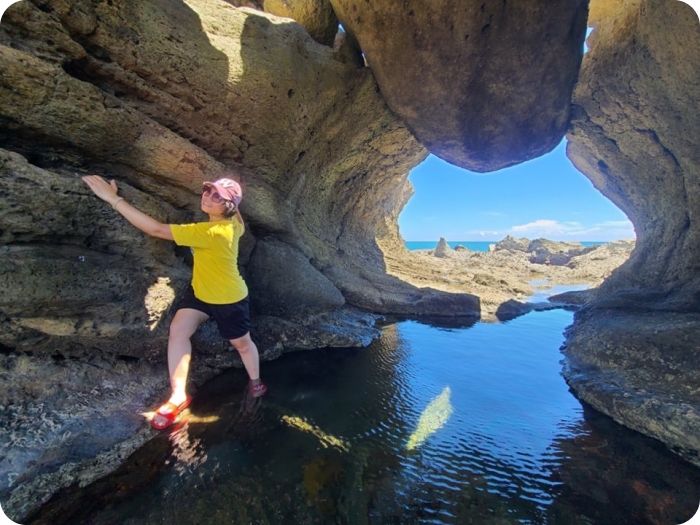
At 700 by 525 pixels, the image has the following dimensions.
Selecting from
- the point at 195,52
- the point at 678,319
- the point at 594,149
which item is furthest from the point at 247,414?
the point at 594,149

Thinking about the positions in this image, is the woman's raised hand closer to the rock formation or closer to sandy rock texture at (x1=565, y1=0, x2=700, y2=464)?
the rock formation

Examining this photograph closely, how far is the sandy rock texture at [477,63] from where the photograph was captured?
5238 millimetres

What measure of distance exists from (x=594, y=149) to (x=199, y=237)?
29.1 ft

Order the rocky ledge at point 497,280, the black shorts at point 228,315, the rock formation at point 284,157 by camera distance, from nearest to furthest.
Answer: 1. the rock formation at point 284,157
2. the black shorts at point 228,315
3. the rocky ledge at point 497,280

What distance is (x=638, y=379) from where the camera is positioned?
4.38 m

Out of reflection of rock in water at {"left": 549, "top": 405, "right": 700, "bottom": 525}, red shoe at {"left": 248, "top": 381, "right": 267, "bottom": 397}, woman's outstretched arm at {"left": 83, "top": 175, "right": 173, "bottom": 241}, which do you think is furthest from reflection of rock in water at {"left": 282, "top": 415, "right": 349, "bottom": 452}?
woman's outstretched arm at {"left": 83, "top": 175, "right": 173, "bottom": 241}

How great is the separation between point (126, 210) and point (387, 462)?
3393 mm

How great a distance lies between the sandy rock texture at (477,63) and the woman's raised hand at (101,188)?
16.1 ft

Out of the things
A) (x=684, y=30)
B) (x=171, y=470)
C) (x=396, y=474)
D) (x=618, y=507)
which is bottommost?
(x=171, y=470)

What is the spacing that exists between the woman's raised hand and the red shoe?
250cm

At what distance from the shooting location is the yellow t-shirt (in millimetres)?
3361

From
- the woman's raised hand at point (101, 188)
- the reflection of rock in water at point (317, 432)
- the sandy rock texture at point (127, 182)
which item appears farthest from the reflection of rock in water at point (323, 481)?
the woman's raised hand at point (101, 188)

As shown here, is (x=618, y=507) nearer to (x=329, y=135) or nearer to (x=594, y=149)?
(x=329, y=135)

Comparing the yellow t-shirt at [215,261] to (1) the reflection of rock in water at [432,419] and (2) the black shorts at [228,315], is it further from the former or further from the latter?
(1) the reflection of rock in water at [432,419]
